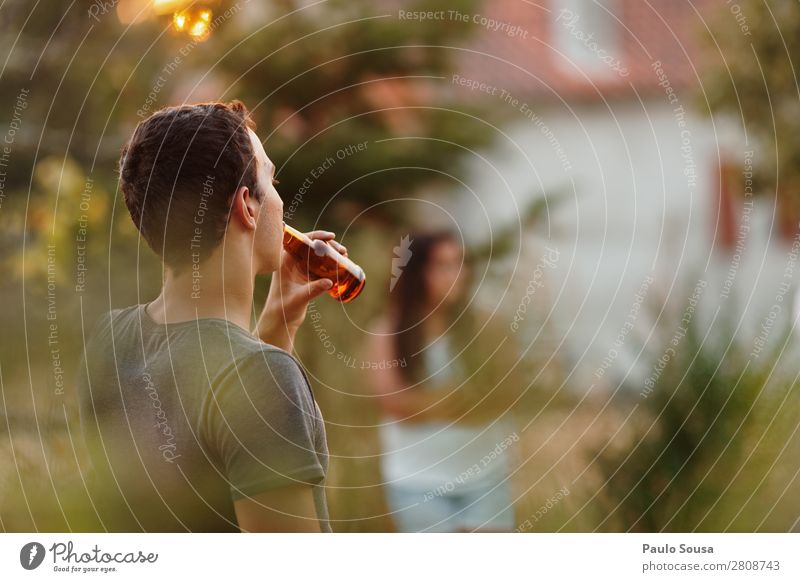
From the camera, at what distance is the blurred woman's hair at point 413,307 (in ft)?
4.23

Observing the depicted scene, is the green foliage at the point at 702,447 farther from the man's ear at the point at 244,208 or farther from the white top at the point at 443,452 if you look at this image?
the man's ear at the point at 244,208

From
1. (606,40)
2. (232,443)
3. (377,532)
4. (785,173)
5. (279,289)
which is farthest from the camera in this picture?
(785,173)

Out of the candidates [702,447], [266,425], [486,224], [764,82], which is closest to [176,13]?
[486,224]

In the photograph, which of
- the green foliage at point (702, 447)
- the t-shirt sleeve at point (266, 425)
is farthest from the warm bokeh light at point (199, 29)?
the green foliage at point (702, 447)

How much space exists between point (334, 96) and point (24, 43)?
1.54 ft

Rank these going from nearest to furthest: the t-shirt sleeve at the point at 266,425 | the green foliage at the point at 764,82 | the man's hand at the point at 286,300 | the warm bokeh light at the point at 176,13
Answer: the t-shirt sleeve at the point at 266,425 → the man's hand at the point at 286,300 → the warm bokeh light at the point at 176,13 → the green foliage at the point at 764,82

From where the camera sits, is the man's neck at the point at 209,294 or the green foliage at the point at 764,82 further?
the green foliage at the point at 764,82

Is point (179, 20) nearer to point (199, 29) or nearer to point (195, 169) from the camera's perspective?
point (199, 29)

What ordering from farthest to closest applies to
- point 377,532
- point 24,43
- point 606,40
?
point 606,40 → point 24,43 → point 377,532

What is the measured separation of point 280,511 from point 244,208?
0.30m

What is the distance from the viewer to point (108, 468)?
41.0 inches

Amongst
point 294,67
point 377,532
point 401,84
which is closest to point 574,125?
point 401,84

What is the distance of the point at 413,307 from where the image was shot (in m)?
1.30

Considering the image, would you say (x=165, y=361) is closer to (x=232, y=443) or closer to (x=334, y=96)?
(x=232, y=443)
